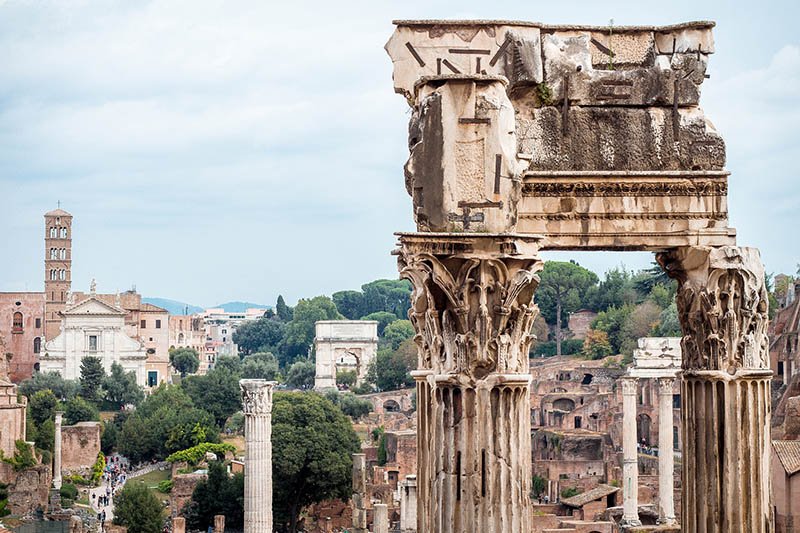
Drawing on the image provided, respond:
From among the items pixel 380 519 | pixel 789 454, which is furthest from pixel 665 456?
pixel 380 519

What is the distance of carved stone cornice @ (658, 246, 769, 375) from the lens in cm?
718

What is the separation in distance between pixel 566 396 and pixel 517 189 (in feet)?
188

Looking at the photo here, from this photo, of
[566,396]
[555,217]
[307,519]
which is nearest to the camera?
[555,217]

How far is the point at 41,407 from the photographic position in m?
58.2

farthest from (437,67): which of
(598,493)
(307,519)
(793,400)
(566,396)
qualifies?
(566,396)

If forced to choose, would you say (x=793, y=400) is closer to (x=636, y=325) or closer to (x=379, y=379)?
(x=636, y=325)

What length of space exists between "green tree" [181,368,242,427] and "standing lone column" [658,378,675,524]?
3689cm

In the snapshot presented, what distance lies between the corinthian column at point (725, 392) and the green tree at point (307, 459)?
35191 mm

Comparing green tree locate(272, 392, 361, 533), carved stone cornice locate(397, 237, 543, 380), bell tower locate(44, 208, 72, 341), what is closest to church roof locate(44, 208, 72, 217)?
bell tower locate(44, 208, 72, 341)

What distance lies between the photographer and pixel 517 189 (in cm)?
640

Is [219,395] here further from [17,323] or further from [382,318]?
[382,318]

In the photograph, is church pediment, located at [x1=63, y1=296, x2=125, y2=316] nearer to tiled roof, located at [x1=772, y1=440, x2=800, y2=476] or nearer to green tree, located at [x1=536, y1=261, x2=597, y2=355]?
green tree, located at [x1=536, y1=261, x2=597, y2=355]

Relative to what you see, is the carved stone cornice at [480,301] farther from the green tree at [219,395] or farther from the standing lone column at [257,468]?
the green tree at [219,395]

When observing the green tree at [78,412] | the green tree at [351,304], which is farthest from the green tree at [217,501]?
the green tree at [351,304]
